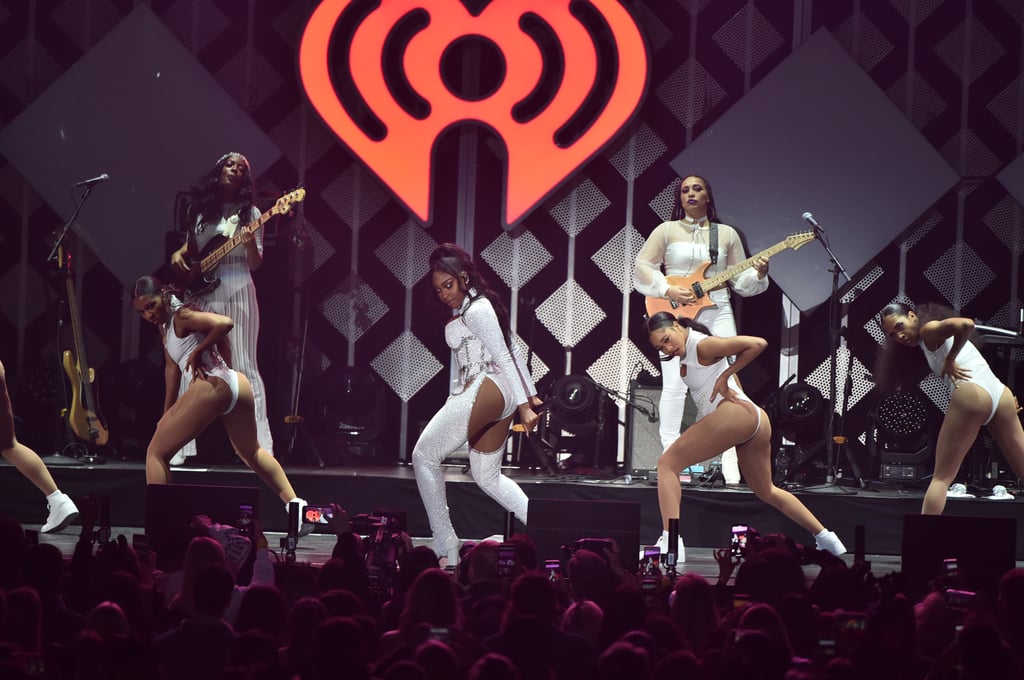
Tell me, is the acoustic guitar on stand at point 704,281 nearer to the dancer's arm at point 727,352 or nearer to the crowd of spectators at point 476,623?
the dancer's arm at point 727,352

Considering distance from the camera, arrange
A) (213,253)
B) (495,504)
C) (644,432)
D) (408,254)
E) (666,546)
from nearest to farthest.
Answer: (666,546) → (495,504) → (213,253) → (644,432) → (408,254)

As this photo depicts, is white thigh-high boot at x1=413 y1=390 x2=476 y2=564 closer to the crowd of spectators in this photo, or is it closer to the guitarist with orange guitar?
the crowd of spectators

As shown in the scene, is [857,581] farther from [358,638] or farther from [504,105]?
[504,105]

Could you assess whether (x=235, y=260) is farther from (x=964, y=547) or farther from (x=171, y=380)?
(x=964, y=547)

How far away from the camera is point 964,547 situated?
6168mm

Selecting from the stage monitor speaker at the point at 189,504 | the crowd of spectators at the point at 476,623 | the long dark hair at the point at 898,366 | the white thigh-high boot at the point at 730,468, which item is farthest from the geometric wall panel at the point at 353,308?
the crowd of spectators at the point at 476,623

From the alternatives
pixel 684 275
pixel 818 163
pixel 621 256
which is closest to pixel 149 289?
pixel 684 275

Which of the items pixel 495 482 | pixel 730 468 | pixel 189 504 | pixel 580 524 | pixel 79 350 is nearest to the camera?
pixel 189 504

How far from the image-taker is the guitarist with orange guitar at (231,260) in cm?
958

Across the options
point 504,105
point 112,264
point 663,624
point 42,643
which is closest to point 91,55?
point 112,264

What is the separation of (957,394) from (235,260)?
5.07 meters

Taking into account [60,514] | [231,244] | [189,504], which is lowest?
[60,514]

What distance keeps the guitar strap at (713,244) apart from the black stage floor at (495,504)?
169 cm

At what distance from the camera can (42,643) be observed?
4.21 metres
